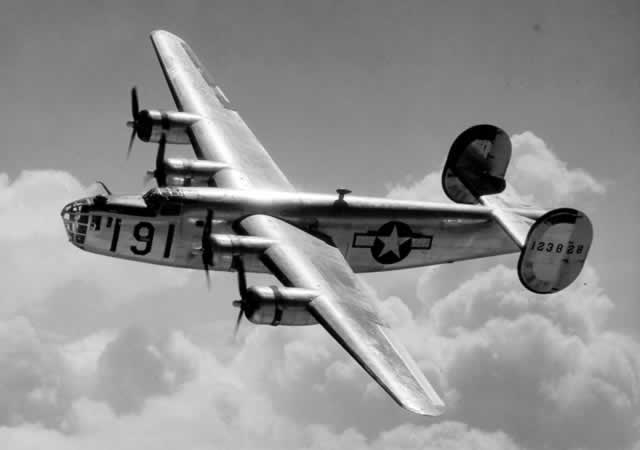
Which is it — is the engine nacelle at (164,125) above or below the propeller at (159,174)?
above

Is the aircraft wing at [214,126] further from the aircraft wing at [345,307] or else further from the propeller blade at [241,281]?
the propeller blade at [241,281]

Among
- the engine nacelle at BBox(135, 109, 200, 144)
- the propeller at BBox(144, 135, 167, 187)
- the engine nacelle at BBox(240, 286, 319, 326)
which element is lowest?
the engine nacelle at BBox(240, 286, 319, 326)

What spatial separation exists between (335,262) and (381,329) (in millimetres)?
5700

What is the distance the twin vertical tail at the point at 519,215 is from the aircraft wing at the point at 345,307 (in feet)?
26.8

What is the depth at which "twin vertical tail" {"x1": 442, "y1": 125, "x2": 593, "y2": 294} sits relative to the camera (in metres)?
35.4

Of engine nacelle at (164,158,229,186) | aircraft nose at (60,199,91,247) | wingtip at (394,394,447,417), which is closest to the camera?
wingtip at (394,394,447,417)

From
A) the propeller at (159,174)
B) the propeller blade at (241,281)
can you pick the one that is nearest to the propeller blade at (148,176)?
the propeller at (159,174)

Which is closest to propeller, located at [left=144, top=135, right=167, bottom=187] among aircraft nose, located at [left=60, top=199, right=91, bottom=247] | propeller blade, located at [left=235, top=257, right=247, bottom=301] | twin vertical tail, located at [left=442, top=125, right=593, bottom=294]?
aircraft nose, located at [left=60, top=199, right=91, bottom=247]

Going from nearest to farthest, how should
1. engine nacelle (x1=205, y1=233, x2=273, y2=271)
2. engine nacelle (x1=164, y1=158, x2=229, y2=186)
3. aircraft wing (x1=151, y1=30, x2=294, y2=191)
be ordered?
1. engine nacelle (x1=205, y1=233, x2=273, y2=271)
2. engine nacelle (x1=164, y1=158, x2=229, y2=186)
3. aircraft wing (x1=151, y1=30, x2=294, y2=191)

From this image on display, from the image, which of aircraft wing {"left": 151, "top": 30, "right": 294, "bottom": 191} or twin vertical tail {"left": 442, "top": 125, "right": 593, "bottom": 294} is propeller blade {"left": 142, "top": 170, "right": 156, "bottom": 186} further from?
twin vertical tail {"left": 442, "top": 125, "right": 593, "bottom": 294}

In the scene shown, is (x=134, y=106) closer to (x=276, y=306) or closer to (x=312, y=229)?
(x=312, y=229)

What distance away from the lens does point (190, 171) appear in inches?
1499

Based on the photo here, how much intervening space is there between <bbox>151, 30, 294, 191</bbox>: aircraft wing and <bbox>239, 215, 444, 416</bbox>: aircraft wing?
439 cm

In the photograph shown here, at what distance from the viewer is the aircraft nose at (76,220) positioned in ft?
114
